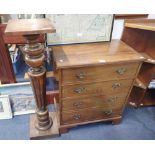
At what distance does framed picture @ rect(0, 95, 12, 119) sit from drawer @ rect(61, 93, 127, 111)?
579mm

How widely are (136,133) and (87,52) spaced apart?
3.09 feet

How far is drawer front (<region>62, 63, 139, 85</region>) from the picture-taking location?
3.74ft

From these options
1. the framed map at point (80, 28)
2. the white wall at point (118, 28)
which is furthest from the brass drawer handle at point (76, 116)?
the white wall at point (118, 28)

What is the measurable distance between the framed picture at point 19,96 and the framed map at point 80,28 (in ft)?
1.89

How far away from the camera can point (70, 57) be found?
116 cm

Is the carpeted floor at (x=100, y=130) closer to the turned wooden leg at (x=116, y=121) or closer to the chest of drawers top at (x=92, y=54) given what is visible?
the turned wooden leg at (x=116, y=121)

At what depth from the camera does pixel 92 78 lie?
1208 millimetres

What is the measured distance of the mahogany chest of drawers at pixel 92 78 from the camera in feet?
3.73

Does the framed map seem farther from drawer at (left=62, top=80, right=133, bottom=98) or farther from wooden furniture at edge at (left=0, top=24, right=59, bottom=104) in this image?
drawer at (left=62, top=80, right=133, bottom=98)

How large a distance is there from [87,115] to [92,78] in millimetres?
431

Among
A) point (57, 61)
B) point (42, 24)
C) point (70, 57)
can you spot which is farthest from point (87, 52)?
point (42, 24)

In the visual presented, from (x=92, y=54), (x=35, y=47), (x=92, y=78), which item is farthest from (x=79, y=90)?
(x=35, y=47)

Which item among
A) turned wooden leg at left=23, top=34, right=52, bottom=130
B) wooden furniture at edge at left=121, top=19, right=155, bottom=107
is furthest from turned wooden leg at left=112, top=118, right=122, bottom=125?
turned wooden leg at left=23, top=34, right=52, bottom=130
